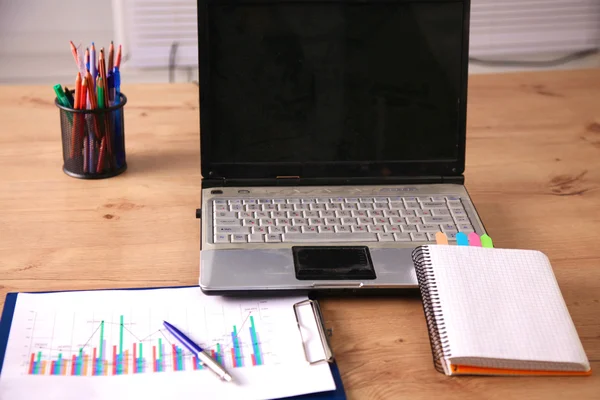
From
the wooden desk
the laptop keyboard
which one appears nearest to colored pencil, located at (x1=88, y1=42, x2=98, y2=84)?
the wooden desk

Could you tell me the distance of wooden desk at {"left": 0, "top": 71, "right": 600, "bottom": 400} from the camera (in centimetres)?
80

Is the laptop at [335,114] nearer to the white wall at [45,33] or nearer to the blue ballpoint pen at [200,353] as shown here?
the blue ballpoint pen at [200,353]

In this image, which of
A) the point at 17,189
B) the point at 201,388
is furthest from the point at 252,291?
the point at 17,189

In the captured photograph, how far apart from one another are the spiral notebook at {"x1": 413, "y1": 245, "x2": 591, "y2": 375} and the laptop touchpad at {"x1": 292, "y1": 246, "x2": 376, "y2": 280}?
0.07 metres

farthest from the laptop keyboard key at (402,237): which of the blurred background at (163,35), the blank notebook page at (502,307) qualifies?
the blurred background at (163,35)

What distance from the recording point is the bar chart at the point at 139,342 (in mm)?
758

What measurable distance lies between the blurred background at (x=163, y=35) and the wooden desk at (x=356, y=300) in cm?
87

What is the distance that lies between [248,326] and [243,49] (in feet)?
1.29

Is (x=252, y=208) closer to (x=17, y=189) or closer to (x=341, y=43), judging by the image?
(x=341, y=43)

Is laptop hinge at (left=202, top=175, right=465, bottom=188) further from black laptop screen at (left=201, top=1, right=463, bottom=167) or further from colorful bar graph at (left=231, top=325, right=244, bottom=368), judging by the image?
colorful bar graph at (left=231, top=325, right=244, bottom=368)

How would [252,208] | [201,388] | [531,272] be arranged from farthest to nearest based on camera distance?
[252,208], [531,272], [201,388]

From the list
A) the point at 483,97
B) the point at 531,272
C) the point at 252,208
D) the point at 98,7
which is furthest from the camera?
the point at 98,7

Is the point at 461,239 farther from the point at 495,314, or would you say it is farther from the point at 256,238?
the point at 256,238

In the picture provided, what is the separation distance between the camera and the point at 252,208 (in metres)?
1.01
